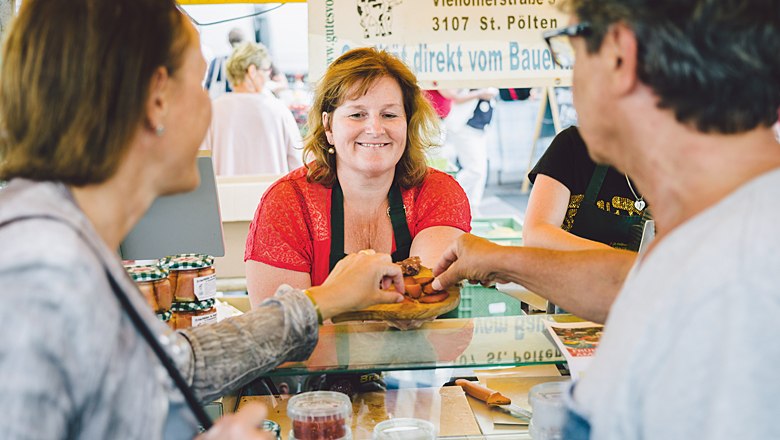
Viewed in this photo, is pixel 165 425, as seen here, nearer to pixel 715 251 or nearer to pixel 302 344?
pixel 302 344

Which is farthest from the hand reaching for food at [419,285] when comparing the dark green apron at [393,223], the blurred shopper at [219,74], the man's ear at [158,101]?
the blurred shopper at [219,74]

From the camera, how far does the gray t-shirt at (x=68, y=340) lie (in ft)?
3.62

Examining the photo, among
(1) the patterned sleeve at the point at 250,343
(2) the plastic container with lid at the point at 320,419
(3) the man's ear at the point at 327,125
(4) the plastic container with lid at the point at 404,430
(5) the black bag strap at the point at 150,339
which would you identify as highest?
(3) the man's ear at the point at 327,125

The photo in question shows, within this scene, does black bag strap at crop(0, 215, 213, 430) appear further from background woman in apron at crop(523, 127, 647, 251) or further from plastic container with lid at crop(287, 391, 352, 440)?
background woman in apron at crop(523, 127, 647, 251)

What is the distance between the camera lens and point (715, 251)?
114 cm

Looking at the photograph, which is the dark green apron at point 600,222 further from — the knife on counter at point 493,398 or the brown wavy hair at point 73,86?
the brown wavy hair at point 73,86

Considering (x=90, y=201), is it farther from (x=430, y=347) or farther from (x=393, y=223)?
(x=393, y=223)

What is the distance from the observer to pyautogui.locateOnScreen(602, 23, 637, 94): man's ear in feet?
4.22

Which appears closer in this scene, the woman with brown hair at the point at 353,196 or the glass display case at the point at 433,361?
the glass display case at the point at 433,361

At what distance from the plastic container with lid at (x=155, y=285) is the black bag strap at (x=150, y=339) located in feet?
2.73

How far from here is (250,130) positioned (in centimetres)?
685

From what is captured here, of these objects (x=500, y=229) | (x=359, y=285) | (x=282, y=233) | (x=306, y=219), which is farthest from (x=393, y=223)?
(x=500, y=229)

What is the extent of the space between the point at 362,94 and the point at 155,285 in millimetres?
1428

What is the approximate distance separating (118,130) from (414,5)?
3500 mm
